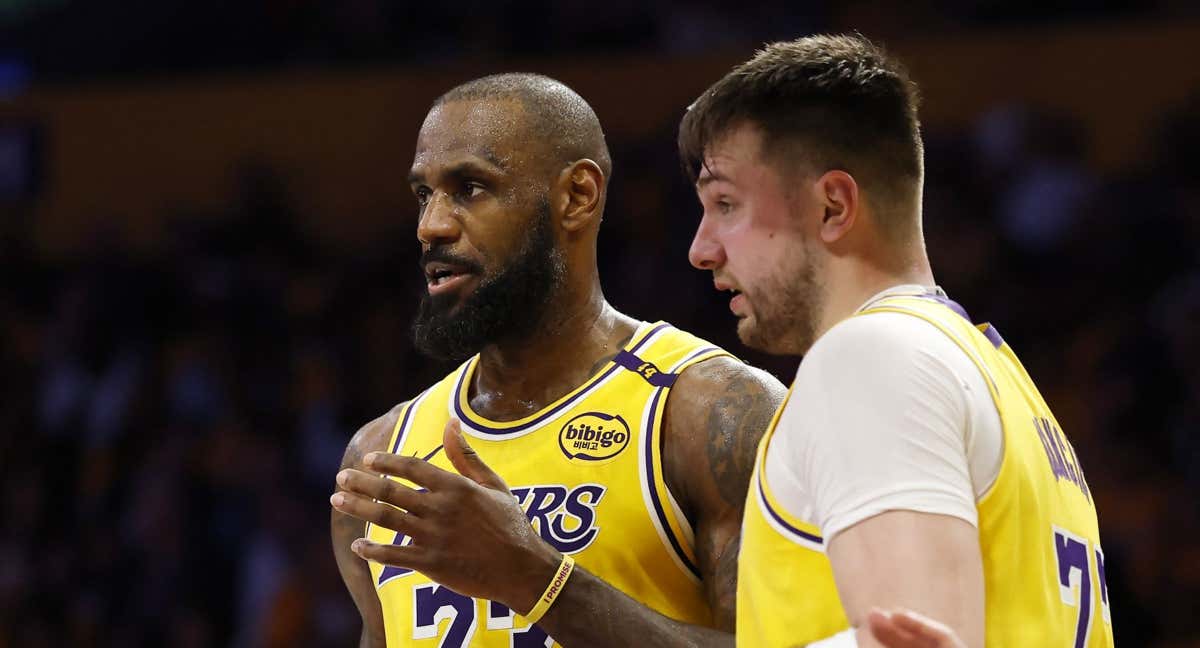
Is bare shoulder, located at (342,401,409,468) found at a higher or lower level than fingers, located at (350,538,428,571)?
higher

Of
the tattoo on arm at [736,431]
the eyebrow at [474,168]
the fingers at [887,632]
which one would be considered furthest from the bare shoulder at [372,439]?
the fingers at [887,632]

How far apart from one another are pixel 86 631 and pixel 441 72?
3947 millimetres

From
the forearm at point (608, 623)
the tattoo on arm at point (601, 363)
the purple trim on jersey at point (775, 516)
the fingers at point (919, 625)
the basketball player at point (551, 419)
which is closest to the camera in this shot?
the fingers at point (919, 625)

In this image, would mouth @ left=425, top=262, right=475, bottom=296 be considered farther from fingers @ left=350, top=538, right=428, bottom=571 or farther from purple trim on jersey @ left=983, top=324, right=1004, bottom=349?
purple trim on jersey @ left=983, top=324, right=1004, bottom=349

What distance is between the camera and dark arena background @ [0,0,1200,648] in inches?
303

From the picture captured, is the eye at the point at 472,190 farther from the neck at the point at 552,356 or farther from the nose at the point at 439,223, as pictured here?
the neck at the point at 552,356

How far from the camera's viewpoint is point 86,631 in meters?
8.37

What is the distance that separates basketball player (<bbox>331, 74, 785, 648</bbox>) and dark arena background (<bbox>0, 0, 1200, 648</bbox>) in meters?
3.50

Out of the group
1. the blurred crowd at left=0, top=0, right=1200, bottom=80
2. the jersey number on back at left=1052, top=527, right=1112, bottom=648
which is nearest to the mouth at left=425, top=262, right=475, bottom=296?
the jersey number on back at left=1052, top=527, right=1112, bottom=648

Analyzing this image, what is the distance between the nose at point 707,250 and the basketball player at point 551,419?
2.01 ft

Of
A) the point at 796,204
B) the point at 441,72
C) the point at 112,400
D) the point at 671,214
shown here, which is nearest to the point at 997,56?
the point at 671,214

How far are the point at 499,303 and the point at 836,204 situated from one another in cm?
130

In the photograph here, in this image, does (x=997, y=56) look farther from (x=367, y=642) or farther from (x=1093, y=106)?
(x=367, y=642)

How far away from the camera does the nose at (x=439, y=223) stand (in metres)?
3.45
